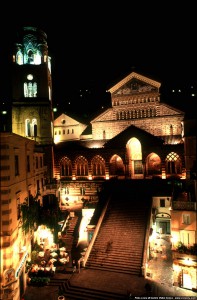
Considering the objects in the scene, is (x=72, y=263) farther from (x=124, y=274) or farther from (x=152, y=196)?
(x=152, y=196)

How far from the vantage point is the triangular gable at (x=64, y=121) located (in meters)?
45.3

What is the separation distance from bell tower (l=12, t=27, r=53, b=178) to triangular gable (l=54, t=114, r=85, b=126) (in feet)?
11.6

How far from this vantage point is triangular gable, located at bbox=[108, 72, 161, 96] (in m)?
40.9

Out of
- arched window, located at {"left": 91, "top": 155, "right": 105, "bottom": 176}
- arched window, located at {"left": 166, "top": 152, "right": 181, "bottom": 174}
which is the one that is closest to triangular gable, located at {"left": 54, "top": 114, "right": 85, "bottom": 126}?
arched window, located at {"left": 91, "top": 155, "right": 105, "bottom": 176}

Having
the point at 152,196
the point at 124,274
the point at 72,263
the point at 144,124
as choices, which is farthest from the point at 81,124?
the point at 124,274

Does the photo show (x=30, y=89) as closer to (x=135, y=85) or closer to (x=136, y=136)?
(x=135, y=85)

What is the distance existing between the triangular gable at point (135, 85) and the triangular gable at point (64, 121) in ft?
26.8

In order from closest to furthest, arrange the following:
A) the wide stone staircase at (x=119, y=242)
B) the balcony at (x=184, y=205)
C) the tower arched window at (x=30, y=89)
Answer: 1. the wide stone staircase at (x=119, y=242)
2. the balcony at (x=184, y=205)
3. the tower arched window at (x=30, y=89)

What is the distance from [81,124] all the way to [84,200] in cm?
1344

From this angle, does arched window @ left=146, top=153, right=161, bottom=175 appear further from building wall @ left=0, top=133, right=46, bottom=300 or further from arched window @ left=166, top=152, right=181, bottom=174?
building wall @ left=0, top=133, right=46, bottom=300

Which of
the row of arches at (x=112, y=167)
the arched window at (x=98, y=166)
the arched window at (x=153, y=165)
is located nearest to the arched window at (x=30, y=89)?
the row of arches at (x=112, y=167)

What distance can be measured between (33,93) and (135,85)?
629 inches

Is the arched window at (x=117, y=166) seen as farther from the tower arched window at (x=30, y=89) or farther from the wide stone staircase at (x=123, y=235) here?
the tower arched window at (x=30, y=89)

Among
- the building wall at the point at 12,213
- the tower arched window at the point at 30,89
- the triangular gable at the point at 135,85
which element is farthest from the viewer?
the tower arched window at the point at 30,89
